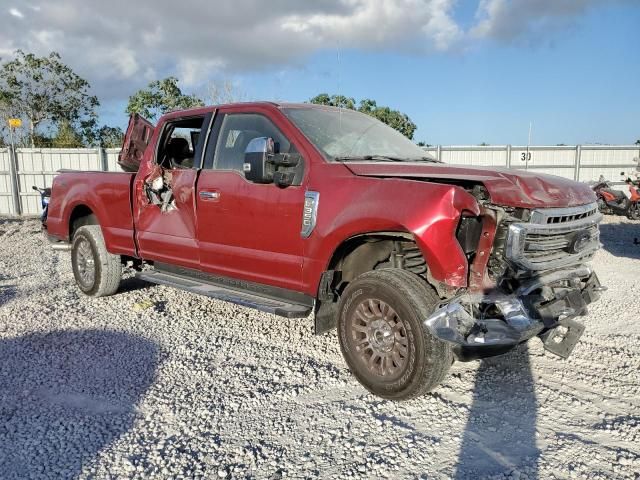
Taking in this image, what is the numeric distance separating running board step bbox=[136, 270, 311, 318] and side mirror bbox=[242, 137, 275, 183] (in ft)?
3.29

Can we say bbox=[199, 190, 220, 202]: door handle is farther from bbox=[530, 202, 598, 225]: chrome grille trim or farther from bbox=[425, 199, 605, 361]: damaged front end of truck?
bbox=[530, 202, 598, 225]: chrome grille trim

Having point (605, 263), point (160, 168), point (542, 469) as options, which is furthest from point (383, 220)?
point (605, 263)

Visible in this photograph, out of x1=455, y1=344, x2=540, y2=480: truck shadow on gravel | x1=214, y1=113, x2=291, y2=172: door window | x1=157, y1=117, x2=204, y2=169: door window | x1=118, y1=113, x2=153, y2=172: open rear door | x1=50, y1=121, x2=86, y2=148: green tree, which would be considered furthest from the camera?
x1=50, y1=121, x2=86, y2=148: green tree

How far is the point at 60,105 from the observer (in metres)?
25.9

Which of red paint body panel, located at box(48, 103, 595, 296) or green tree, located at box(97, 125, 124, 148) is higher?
green tree, located at box(97, 125, 124, 148)

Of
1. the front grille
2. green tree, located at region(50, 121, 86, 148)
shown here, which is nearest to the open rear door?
the front grille

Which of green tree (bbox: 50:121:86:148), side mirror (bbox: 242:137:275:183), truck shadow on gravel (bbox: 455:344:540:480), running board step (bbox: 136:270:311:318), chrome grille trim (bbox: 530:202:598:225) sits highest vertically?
green tree (bbox: 50:121:86:148)

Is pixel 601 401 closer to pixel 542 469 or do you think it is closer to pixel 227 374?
pixel 542 469

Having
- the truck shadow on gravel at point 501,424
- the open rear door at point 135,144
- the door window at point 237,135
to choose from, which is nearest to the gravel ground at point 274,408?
the truck shadow on gravel at point 501,424

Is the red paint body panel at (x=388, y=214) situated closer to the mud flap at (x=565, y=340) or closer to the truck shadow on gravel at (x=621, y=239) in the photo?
the mud flap at (x=565, y=340)

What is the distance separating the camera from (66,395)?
12.6ft

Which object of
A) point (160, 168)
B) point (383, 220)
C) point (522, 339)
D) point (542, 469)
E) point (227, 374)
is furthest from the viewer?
point (160, 168)

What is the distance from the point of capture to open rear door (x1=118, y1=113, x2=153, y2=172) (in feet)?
21.7

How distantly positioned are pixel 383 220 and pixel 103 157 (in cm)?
1544
